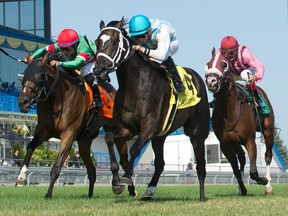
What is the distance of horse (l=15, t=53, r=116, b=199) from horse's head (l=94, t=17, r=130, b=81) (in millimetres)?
1616

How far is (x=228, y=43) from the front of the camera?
12523 mm

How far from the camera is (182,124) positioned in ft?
36.1

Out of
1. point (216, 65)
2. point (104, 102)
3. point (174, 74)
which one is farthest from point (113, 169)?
point (216, 65)

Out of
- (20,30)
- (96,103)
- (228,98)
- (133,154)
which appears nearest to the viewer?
(133,154)

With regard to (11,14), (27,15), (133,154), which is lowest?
(133,154)

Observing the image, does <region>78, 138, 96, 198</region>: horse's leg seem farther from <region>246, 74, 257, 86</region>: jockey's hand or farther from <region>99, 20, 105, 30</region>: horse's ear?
<region>99, 20, 105, 30</region>: horse's ear

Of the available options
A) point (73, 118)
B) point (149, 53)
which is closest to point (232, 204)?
point (149, 53)

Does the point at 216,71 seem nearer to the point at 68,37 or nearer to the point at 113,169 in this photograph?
the point at 68,37

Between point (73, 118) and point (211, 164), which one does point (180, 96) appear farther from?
point (211, 164)

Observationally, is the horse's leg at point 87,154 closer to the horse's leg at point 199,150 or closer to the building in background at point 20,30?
the horse's leg at point 199,150

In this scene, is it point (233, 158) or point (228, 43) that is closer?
point (228, 43)

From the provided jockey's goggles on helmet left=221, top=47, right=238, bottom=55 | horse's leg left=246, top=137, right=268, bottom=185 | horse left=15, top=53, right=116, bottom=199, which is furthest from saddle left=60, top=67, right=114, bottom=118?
horse's leg left=246, top=137, right=268, bottom=185

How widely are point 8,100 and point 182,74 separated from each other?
1211 inches

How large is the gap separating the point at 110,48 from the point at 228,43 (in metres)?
3.57
